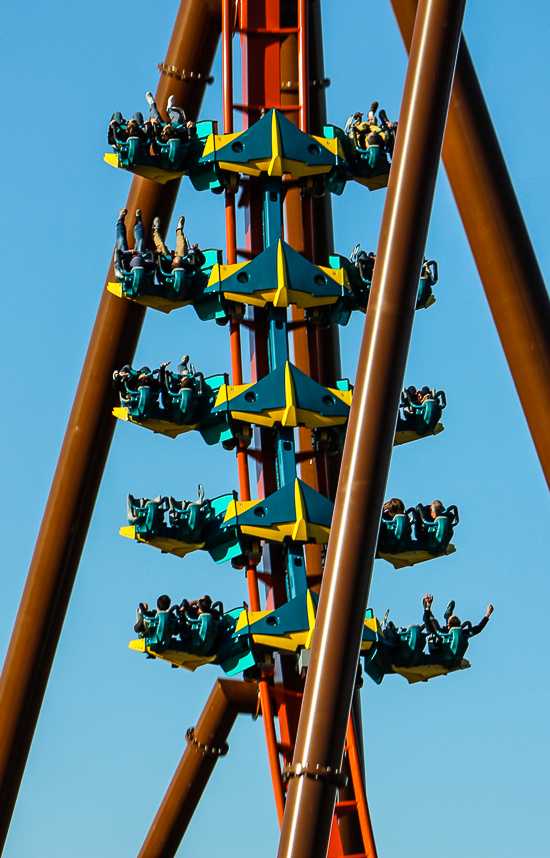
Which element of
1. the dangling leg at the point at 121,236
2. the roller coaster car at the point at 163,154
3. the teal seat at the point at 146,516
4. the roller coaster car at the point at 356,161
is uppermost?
the roller coaster car at the point at 356,161

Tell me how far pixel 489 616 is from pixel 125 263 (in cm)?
429

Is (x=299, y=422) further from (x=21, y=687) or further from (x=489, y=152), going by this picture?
(x=21, y=687)

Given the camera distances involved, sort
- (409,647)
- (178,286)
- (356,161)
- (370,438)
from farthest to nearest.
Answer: (356,161)
(178,286)
(409,647)
(370,438)

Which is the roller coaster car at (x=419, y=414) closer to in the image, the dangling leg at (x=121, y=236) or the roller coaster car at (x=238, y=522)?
the roller coaster car at (x=238, y=522)

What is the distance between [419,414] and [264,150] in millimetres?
2753

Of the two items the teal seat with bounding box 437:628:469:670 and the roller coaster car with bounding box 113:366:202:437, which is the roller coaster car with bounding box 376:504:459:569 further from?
the roller coaster car with bounding box 113:366:202:437

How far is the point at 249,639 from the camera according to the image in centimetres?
1190

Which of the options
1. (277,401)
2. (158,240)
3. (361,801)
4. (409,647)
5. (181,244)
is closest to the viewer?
(361,801)

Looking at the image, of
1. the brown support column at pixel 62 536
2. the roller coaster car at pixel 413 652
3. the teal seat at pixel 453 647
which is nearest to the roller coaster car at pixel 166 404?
the brown support column at pixel 62 536

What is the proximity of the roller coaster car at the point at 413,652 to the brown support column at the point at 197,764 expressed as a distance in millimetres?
4812

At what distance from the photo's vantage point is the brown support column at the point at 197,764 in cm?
1681

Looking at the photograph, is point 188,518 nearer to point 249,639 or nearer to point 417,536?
point 249,639

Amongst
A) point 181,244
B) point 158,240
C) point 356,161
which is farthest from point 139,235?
point 356,161

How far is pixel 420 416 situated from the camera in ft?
42.0
